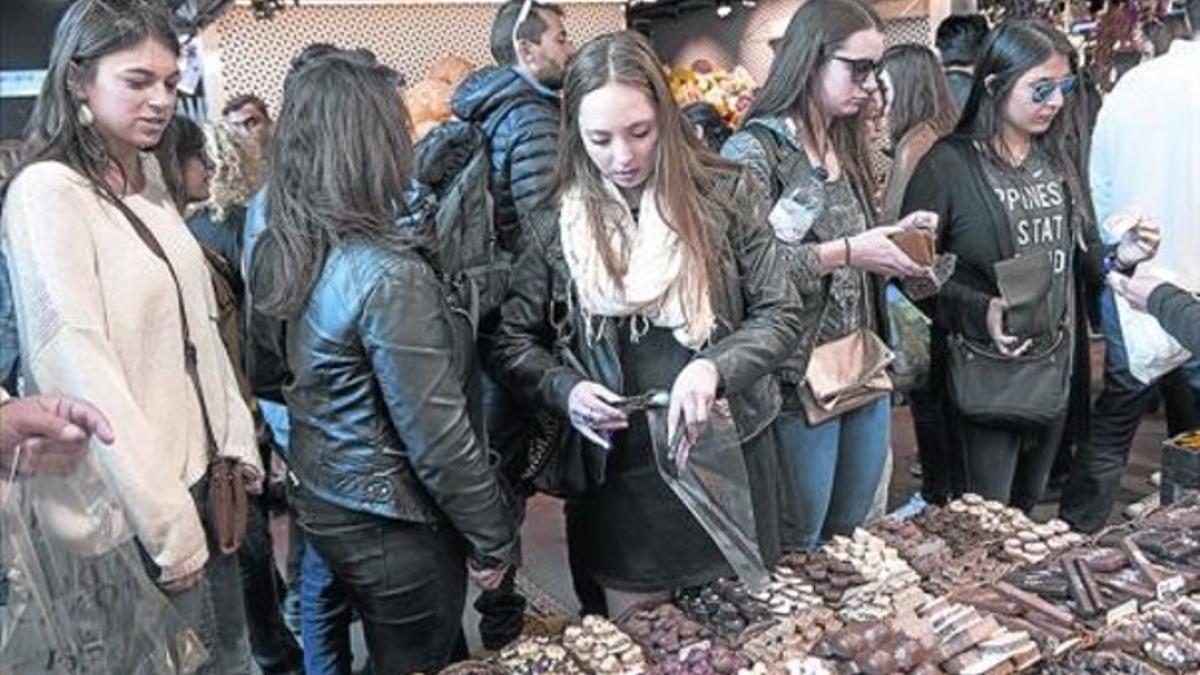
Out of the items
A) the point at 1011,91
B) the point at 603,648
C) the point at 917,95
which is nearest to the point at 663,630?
the point at 603,648

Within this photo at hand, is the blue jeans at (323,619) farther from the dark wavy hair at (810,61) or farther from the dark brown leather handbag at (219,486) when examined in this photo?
the dark wavy hair at (810,61)

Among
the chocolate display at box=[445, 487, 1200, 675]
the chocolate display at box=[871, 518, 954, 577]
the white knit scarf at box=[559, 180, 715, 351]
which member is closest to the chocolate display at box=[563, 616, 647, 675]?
the chocolate display at box=[445, 487, 1200, 675]

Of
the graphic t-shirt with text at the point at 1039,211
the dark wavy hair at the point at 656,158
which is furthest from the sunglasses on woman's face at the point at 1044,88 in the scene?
the dark wavy hair at the point at 656,158

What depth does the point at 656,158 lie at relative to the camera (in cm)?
190

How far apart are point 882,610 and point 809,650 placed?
21 cm

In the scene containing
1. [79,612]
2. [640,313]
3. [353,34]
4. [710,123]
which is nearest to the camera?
[79,612]

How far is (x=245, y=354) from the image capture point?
7.98 feet

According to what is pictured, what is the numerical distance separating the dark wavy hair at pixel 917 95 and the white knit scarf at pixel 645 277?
1742 millimetres

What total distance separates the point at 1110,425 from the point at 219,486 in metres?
2.49

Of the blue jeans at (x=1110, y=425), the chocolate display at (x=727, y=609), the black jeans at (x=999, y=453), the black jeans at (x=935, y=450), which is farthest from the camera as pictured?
the blue jeans at (x=1110, y=425)

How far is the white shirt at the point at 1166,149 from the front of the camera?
2977 mm

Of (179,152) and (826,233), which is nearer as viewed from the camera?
(826,233)

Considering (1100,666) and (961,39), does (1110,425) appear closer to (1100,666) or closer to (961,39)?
(961,39)

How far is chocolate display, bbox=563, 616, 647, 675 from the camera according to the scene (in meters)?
1.77
